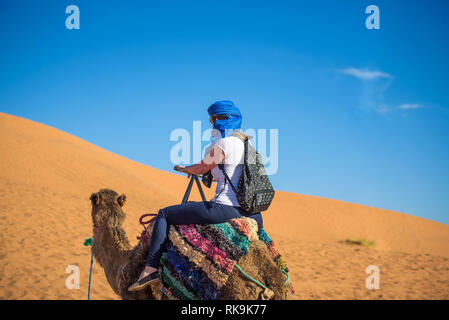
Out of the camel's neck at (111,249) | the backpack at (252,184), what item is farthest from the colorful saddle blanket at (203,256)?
the camel's neck at (111,249)

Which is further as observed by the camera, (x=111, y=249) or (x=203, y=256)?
(x=111, y=249)

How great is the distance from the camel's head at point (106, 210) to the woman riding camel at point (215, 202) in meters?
0.90

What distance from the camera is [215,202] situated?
2.93m

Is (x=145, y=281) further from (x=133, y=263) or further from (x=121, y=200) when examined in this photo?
(x=121, y=200)

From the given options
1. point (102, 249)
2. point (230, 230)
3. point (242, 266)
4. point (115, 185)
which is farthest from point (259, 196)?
point (115, 185)

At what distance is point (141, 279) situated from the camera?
121 inches

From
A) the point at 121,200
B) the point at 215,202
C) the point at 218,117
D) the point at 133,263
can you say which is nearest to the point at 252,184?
the point at 215,202

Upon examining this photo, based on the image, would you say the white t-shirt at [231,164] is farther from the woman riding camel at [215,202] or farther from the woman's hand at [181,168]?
the woman's hand at [181,168]

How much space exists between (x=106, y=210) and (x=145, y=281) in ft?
3.76

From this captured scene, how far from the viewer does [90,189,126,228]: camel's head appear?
3854 mm

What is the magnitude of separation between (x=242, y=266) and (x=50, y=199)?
17.6 m

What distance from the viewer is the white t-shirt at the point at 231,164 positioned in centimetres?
293

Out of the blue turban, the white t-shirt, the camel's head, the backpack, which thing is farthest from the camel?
the blue turban

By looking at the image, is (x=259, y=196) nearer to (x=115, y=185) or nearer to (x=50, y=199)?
(x=50, y=199)
